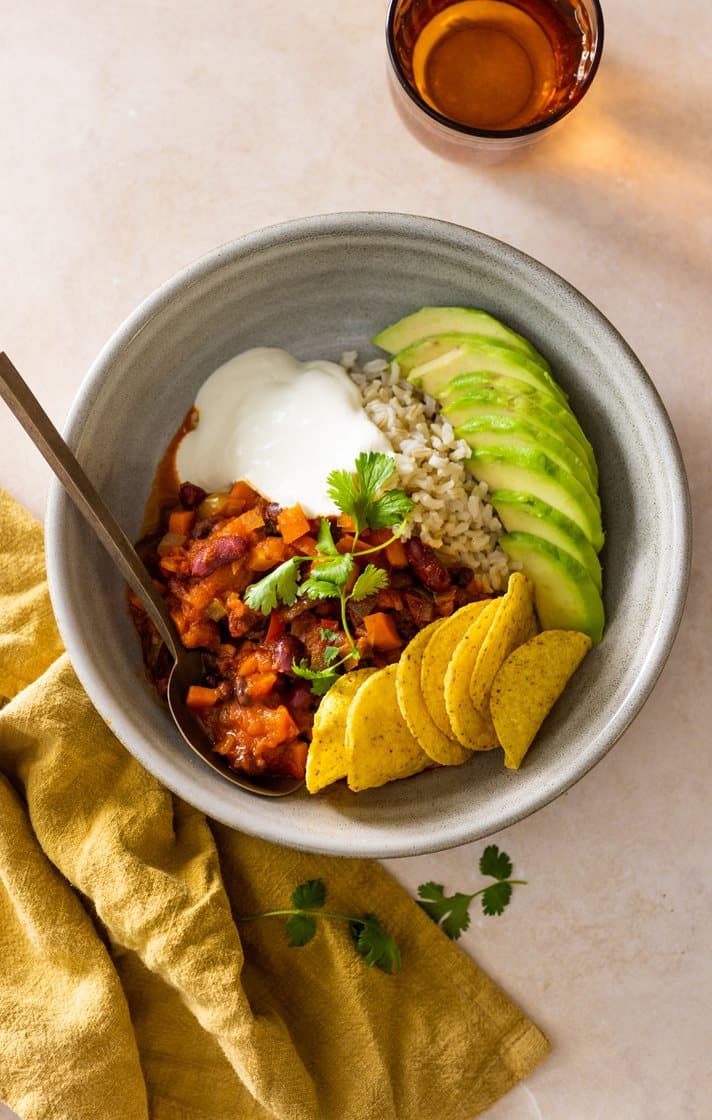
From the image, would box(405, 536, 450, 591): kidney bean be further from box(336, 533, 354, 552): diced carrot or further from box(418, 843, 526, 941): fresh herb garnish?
box(418, 843, 526, 941): fresh herb garnish

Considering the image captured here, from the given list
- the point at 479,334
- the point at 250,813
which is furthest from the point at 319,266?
the point at 250,813

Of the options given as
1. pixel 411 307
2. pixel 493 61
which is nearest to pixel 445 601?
pixel 411 307

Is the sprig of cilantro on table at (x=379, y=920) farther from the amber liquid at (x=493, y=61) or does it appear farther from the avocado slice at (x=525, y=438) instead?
the amber liquid at (x=493, y=61)

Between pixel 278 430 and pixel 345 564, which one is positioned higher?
pixel 278 430

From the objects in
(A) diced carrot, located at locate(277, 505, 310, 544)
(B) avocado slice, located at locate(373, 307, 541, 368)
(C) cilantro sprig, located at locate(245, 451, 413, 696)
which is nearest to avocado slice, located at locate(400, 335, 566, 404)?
(B) avocado slice, located at locate(373, 307, 541, 368)

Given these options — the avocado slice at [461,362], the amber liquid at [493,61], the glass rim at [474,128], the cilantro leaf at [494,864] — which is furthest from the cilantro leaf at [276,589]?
the amber liquid at [493,61]

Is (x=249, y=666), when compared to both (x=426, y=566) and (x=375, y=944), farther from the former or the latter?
(x=375, y=944)

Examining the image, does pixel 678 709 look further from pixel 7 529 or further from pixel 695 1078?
pixel 7 529
